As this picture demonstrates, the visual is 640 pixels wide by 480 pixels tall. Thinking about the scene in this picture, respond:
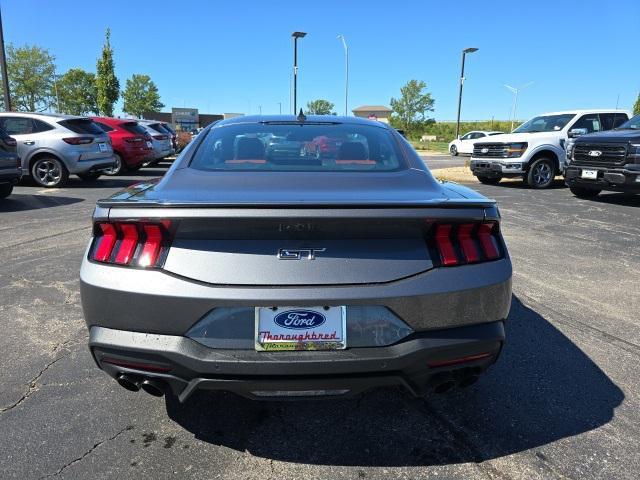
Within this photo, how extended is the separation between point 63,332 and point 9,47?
63.4m

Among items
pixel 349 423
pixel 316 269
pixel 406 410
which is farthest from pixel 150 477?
pixel 406 410

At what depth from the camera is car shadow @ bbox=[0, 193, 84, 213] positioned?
8836mm

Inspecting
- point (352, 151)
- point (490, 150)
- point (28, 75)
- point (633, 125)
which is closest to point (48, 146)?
point (352, 151)

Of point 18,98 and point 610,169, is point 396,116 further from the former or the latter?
point 610,169

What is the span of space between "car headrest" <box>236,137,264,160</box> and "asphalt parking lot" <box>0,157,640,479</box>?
1.40 metres

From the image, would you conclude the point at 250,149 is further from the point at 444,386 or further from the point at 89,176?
the point at 89,176

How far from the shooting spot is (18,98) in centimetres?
5569

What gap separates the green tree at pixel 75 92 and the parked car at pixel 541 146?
2232 inches

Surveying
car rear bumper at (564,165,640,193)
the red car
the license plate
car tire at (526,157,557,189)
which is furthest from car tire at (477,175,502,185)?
the license plate

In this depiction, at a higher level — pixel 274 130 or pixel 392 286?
pixel 274 130

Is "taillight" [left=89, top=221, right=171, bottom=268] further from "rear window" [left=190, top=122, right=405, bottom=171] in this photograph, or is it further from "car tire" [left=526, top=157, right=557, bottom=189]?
"car tire" [left=526, top=157, right=557, bottom=189]

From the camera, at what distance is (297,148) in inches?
125

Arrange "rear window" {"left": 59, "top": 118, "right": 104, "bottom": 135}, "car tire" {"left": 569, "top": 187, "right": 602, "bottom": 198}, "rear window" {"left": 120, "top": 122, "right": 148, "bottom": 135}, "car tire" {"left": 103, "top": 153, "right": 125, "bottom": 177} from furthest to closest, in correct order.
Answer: "rear window" {"left": 120, "top": 122, "right": 148, "bottom": 135} → "car tire" {"left": 103, "top": 153, "right": 125, "bottom": 177} → "rear window" {"left": 59, "top": 118, "right": 104, "bottom": 135} → "car tire" {"left": 569, "top": 187, "right": 602, "bottom": 198}

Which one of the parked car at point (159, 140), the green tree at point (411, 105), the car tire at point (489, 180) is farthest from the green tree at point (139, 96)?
the car tire at point (489, 180)
